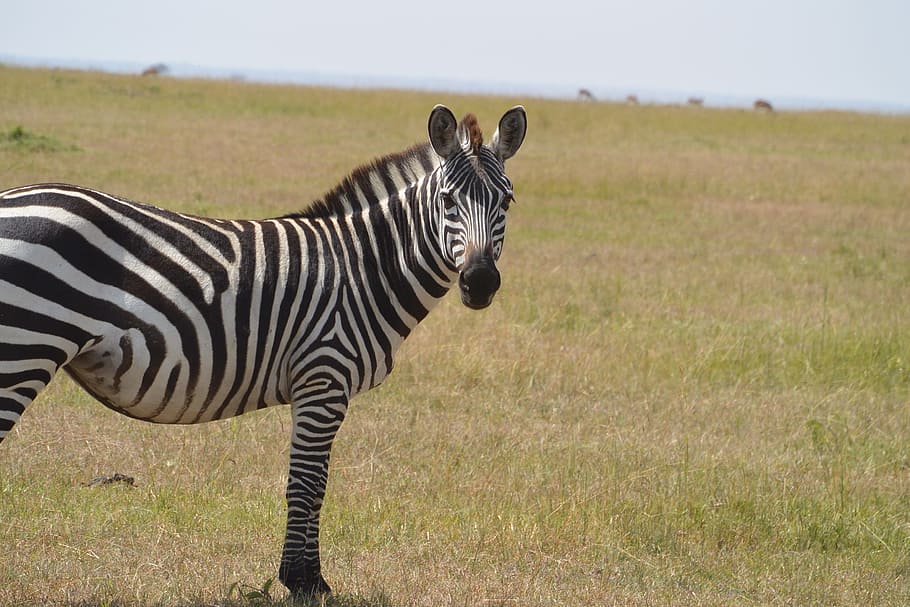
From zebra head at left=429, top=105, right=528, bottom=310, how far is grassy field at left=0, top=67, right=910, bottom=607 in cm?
165

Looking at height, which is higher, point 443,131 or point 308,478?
point 443,131

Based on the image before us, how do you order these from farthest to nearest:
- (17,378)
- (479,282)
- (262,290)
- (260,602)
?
(260,602), (262,290), (479,282), (17,378)

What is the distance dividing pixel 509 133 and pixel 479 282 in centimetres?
96

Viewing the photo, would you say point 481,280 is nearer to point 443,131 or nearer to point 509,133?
point 443,131

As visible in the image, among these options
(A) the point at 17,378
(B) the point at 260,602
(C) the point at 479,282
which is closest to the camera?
(A) the point at 17,378

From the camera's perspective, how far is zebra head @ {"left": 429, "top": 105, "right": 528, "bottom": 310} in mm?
4379

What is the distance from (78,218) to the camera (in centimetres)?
416

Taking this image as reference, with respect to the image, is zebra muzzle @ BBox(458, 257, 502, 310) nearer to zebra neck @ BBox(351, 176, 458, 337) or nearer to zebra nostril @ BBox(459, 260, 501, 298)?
zebra nostril @ BBox(459, 260, 501, 298)

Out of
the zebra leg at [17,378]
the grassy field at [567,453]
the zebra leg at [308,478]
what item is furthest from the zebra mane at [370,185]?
the grassy field at [567,453]

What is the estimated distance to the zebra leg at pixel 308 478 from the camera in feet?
14.9

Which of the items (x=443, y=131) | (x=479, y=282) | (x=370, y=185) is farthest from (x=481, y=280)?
(x=370, y=185)

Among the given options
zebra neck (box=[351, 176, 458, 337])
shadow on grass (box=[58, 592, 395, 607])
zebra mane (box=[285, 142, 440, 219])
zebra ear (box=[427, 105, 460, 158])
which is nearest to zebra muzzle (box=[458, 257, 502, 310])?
zebra neck (box=[351, 176, 458, 337])

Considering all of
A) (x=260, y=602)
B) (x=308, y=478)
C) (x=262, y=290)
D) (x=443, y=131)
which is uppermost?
(x=443, y=131)

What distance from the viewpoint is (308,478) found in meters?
4.61
